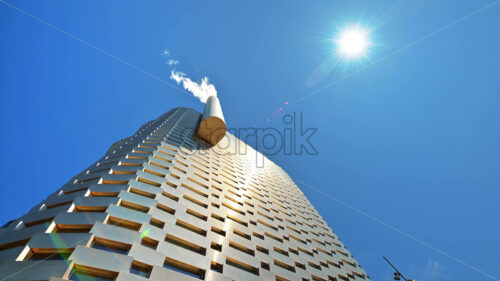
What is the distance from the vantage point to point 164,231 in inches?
405

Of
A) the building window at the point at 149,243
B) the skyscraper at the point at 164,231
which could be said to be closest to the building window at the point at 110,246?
the skyscraper at the point at 164,231

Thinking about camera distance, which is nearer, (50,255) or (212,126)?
(50,255)

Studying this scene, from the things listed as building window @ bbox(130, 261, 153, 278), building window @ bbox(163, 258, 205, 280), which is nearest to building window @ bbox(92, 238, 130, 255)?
building window @ bbox(130, 261, 153, 278)

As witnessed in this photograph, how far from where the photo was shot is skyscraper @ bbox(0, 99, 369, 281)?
25.6 ft

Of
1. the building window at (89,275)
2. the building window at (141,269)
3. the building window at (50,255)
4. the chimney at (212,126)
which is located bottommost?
the building window at (89,275)

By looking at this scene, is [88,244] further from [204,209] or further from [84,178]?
[84,178]

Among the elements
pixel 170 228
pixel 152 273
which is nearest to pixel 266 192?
pixel 170 228

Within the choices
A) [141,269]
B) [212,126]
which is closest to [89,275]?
[141,269]

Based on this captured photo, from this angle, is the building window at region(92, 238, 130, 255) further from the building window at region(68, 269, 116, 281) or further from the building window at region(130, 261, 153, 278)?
the building window at region(68, 269, 116, 281)

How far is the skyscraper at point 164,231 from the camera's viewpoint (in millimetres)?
7793

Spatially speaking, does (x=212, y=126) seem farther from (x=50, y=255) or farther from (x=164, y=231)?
(x=50, y=255)

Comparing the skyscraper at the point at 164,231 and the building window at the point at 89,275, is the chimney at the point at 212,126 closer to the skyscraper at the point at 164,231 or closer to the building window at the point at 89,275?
the skyscraper at the point at 164,231

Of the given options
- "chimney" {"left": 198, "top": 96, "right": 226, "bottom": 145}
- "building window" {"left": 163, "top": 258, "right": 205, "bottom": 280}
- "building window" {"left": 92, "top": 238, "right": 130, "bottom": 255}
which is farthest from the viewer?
"chimney" {"left": 198, "top": 96, "right": 226, "bottom": 145}

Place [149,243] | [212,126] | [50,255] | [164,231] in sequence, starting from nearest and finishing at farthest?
1. [50,255]
2. [149,243]
3. [164,231]
4. [212,126]
